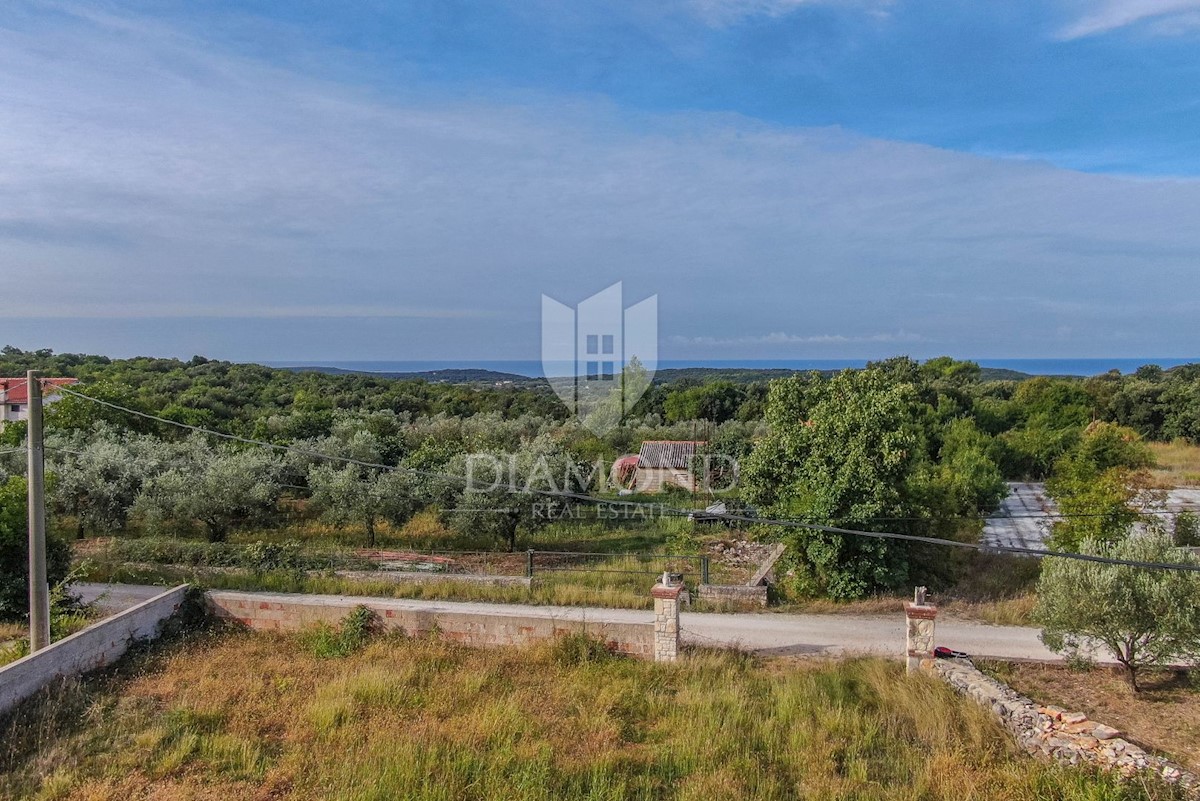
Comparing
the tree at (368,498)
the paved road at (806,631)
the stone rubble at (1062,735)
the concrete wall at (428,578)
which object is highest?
the tree at (368,498)

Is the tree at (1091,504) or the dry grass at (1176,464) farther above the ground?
the tree at (1091,504)

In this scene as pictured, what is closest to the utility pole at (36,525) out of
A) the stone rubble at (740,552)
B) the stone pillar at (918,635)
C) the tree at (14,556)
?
the tree at (14,556)

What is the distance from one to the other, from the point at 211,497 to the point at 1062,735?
1614cm

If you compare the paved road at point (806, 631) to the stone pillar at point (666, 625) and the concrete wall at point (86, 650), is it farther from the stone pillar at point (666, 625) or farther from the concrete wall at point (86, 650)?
the concrete wall at point (86, 650)

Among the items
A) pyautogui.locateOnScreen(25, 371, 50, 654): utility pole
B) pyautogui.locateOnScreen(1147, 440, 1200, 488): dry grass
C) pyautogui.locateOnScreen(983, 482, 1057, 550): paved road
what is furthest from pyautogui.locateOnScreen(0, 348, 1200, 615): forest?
pyautogui.locateOnScreen(1147, 440, 1200, 488): dry grass

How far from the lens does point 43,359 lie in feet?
155

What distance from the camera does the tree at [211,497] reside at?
15617 millimetres

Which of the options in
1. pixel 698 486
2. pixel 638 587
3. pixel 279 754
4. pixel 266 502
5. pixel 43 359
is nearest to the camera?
pixel 279 754

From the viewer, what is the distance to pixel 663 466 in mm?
26469

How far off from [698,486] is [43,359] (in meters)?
47.6

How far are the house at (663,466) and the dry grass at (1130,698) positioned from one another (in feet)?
55.5

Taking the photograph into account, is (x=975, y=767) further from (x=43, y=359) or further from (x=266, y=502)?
(x=43, y=359)

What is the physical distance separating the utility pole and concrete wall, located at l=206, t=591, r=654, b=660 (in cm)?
271

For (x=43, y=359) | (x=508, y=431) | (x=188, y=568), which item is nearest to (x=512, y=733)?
(x=188, y=568)
